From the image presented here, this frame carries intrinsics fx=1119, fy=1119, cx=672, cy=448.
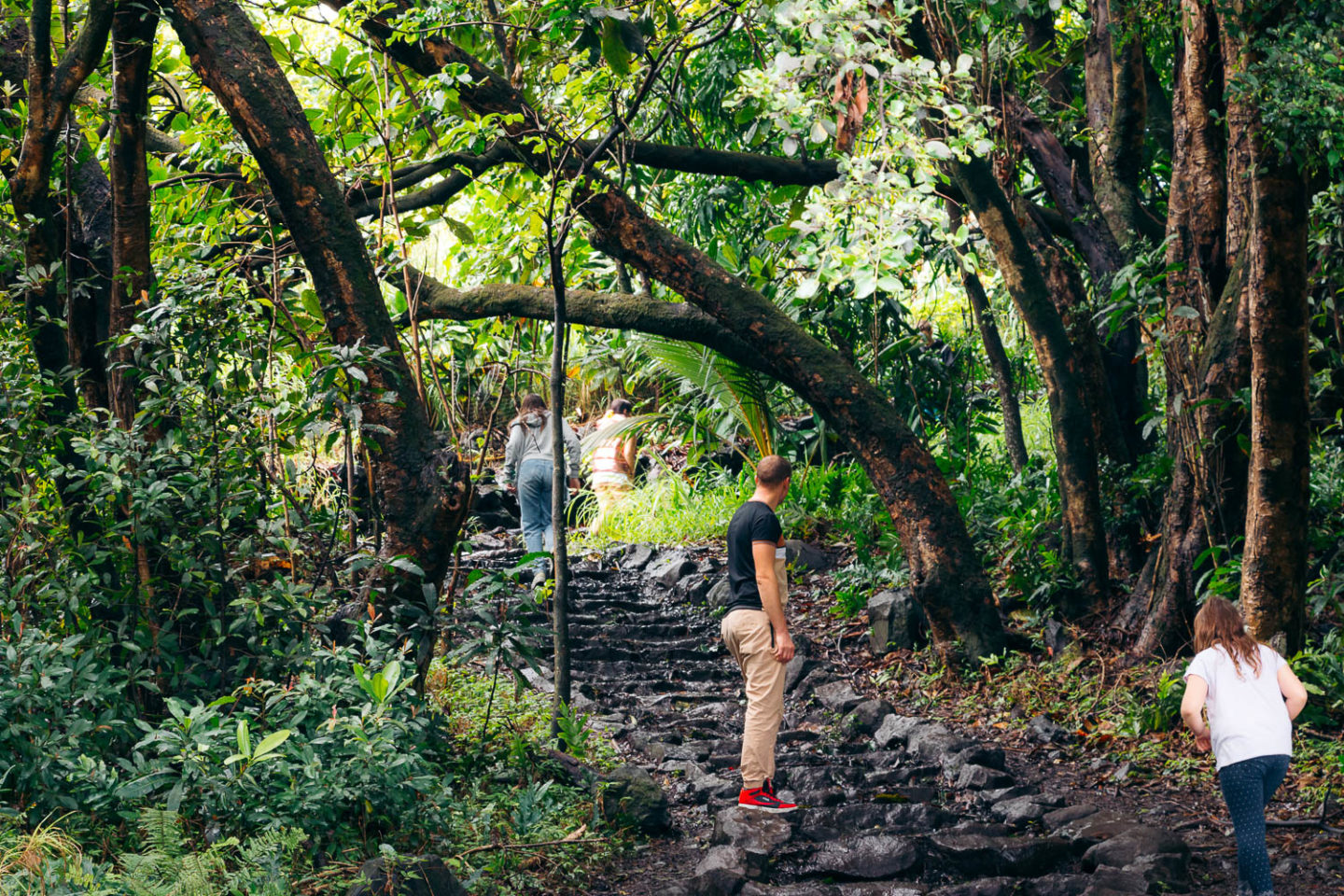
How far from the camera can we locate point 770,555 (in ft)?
17.6

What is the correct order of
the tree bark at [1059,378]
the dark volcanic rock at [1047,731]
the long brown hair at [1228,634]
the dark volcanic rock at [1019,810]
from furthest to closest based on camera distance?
the tree bark at [1059,378]
the dark volcanic rock at [1047,731]
the dark volcanic rock at [1019,810]
the long brown hair at [1228,634]

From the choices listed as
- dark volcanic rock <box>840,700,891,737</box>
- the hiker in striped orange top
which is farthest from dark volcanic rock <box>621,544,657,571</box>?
dark volcanic rock <box>840,700,891,737</box>

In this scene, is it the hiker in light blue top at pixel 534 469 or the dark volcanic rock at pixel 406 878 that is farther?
the hiker in light blue top at pixel 534 469

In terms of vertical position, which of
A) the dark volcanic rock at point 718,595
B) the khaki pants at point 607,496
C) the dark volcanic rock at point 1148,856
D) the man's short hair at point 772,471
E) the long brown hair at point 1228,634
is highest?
the khaki pants at point 607,496

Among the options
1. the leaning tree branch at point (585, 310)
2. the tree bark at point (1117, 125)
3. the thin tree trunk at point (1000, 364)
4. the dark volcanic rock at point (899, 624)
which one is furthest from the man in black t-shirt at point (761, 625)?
the thin tree trunk at point (1000, 364)

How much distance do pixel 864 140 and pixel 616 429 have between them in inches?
281

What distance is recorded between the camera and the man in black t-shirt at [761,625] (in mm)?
5355

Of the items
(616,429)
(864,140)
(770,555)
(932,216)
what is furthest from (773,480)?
(616,429)

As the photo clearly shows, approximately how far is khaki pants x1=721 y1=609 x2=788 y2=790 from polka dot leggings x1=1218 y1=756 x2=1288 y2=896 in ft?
6.65

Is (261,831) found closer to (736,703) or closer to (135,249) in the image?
(135,249)

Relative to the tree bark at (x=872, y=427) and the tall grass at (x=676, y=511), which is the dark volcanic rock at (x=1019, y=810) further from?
the tall grass at (x=676, y=511)

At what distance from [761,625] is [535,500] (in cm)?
549

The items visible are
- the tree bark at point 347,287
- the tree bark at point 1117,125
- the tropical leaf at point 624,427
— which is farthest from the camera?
the tropical leaf at point 624,427

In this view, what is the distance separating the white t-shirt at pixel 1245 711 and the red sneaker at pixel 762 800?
1958 millimetres
